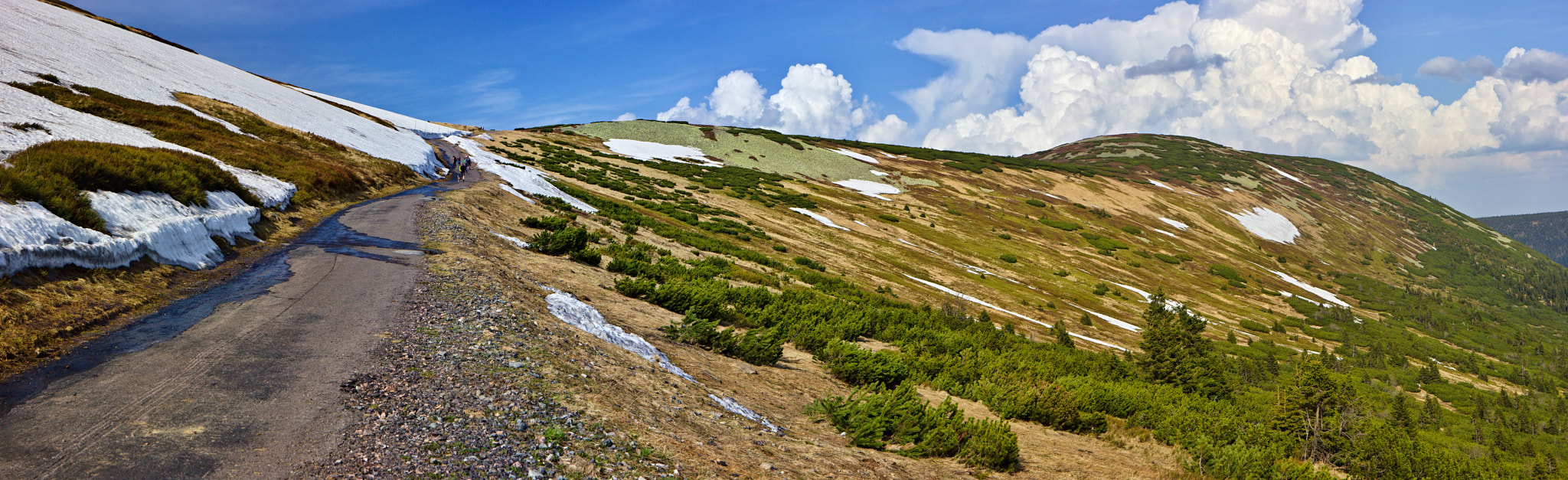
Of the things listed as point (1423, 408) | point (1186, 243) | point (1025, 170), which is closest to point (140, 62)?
point (1423, 408)

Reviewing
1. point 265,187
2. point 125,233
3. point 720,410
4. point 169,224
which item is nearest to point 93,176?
point 169,224

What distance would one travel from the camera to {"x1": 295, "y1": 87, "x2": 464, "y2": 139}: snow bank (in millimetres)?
91875

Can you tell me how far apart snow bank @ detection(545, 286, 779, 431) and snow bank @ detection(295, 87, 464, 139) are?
90.0 m

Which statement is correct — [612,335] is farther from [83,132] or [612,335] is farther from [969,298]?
[969,298]

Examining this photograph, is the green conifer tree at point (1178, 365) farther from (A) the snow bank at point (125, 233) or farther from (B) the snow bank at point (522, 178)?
(B) the snow bank at point (522, 178)

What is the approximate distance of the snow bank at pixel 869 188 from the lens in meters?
96.6

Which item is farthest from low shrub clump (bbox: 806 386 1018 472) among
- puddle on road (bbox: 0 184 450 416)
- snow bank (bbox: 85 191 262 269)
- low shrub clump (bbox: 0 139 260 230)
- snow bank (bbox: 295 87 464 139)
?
snow bank (bbox: 295 87 464 139)

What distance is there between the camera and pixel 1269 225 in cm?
13450

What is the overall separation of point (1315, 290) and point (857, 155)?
8198 centimetres

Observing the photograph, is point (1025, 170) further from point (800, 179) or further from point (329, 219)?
point (329, 219)

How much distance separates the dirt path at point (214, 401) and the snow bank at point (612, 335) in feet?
10.3

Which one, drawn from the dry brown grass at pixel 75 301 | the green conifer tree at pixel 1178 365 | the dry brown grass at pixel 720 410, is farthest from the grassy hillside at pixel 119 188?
the green conifer tree at pixel 1178 365

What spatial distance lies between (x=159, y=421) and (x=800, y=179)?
310 feet

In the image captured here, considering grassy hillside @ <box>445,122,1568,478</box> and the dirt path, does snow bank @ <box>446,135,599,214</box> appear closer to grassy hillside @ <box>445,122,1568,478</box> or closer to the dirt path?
grassy hillside @ <box>445,122,1568,478</box>
